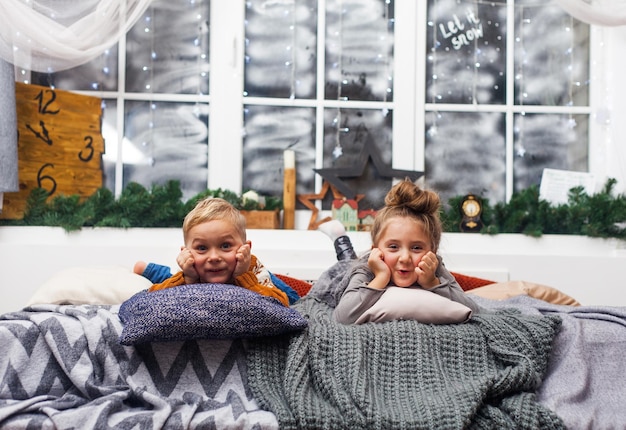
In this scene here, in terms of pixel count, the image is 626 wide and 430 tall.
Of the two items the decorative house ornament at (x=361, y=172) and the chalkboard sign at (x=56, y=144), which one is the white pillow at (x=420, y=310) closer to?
the decorative house ornament at (x=361, y=172)

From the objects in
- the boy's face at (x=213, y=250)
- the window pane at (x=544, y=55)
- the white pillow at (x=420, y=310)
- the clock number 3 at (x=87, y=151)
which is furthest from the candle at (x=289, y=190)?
the white pillow at (x=420, y=310)

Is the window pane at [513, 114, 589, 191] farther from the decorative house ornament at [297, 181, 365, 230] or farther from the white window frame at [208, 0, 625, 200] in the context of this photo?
the decorative house ornament at [297, 181, 365, 230]

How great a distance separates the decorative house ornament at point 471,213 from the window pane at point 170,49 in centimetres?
129

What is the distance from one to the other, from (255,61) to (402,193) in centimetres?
141

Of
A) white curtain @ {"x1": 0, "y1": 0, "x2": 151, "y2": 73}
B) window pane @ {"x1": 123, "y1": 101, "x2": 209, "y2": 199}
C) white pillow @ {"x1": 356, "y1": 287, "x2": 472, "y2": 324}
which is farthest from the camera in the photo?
window pane @ {"x1": 123, "y1": 101, "x2": 209, "y2": 199}

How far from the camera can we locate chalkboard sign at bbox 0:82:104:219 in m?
2.80

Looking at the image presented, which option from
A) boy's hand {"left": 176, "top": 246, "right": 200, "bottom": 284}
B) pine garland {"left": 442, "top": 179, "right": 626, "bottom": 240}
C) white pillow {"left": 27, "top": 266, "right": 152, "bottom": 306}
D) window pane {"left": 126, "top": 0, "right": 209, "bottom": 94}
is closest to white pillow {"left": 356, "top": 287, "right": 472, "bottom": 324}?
boy's hand {"left": 176, "top": 246, "right": 200, "bottom": 284}

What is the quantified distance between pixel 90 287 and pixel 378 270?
2.79 ft

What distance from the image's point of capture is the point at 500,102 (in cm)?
309

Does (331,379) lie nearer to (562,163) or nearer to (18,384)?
(18,384)

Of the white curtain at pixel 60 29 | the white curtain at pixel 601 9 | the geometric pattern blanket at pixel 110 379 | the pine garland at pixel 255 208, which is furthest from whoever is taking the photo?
the pine garland at pixel 255 208

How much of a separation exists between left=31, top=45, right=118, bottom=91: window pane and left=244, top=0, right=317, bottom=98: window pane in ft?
2.01

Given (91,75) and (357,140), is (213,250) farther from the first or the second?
(91,75)

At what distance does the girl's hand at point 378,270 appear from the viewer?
1735 mm
